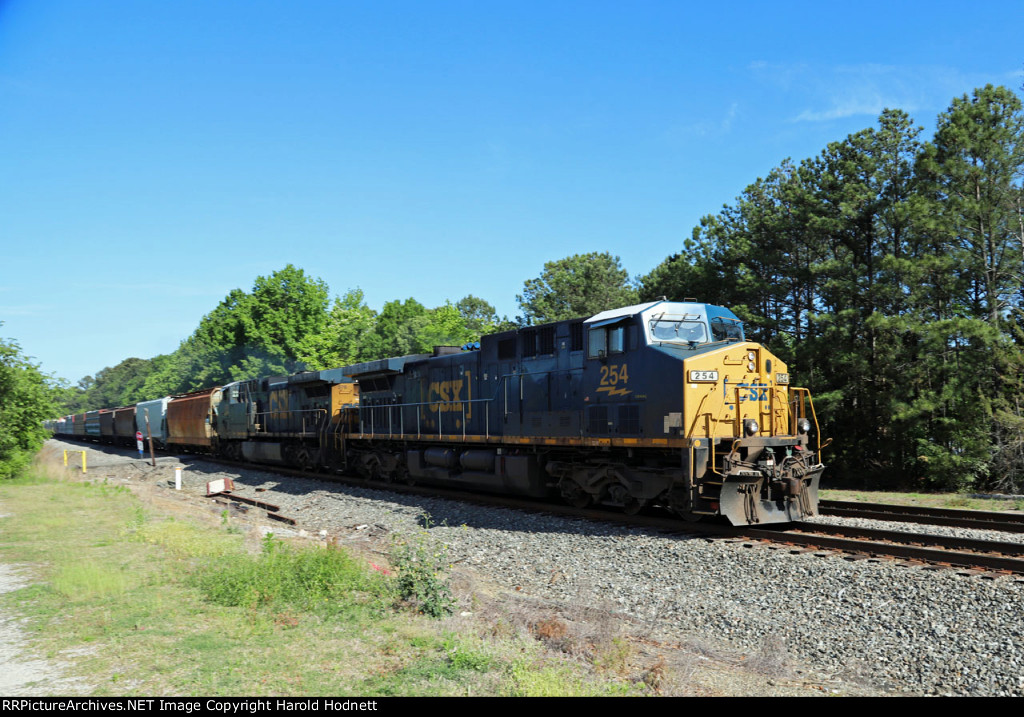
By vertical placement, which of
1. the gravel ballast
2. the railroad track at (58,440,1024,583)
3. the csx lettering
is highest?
the csx lettering

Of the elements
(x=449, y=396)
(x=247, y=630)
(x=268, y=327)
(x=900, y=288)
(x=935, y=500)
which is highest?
(x=268, y=327)

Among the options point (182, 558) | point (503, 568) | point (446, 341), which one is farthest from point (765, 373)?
point (446, 341)

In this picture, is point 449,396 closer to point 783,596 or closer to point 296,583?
point 296,583

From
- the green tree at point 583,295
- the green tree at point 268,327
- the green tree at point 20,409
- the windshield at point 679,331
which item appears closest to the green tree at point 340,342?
the green tree at point 268,327

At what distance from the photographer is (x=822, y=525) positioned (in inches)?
447

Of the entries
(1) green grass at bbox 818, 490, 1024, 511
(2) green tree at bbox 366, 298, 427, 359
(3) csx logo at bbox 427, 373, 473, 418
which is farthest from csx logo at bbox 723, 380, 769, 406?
(2) green tree at bbox 366, 298, 427, 359

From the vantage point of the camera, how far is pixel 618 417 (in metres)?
12.3

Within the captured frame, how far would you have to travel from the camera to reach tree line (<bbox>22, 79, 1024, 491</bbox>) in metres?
19.5

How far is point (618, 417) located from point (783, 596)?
197 inches

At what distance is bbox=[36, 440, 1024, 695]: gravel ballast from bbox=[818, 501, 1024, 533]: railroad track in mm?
602

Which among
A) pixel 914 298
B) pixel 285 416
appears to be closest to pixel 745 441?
pixel 914 298

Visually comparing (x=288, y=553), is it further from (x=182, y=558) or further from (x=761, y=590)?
(x=761, y=590)

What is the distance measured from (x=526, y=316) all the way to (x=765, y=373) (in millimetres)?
45261

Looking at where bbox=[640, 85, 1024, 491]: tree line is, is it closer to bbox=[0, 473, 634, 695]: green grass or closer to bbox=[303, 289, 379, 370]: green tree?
bbox=[0, 473, 634, 695]: green grass
